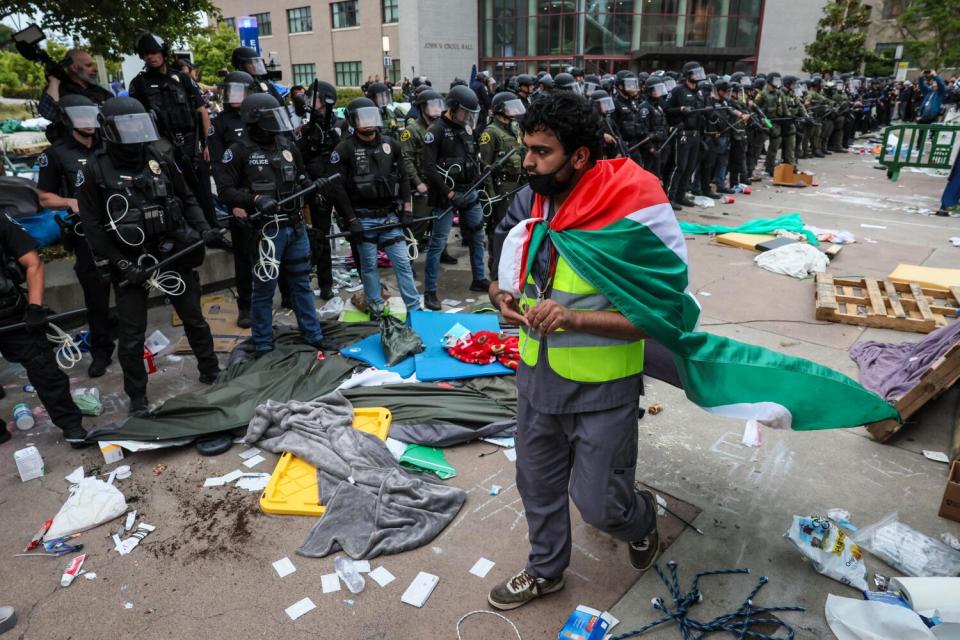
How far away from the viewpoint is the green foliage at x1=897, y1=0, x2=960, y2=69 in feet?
104

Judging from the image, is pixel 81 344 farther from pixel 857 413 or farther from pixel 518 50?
pixel 518 50

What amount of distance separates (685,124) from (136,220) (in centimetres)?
941

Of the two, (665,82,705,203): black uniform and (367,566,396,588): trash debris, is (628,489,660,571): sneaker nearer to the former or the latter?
(367,566,396,588): trash debris

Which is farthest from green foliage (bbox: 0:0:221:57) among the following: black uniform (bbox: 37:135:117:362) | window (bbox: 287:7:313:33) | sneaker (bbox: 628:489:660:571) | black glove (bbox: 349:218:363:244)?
window (bbox: 287:7:313:33)

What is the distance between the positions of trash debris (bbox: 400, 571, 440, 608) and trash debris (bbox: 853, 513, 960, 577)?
212cm

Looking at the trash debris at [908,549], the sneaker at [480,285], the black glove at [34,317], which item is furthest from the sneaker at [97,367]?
the trash debris at [908,549]

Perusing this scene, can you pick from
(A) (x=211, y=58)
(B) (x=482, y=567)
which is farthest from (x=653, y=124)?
(A) (x=211, y=58)

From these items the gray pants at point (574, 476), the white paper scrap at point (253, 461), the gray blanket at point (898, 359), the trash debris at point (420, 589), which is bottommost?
the white paper scrap at point (253, 461)

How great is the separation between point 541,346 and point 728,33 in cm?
3922

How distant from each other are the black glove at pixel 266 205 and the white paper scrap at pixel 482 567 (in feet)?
10.7

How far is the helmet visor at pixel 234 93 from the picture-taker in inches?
239

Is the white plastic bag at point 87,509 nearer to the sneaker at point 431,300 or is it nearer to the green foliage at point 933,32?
the sneaker at point 431,300

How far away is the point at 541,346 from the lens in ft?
8.27

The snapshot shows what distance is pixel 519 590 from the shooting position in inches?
111
